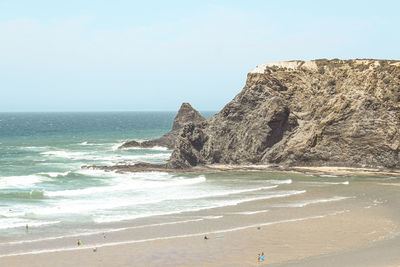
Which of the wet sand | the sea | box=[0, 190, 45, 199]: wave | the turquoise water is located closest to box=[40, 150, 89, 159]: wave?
the turquoise water

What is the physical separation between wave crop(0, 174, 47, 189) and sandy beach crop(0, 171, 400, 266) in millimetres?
17033

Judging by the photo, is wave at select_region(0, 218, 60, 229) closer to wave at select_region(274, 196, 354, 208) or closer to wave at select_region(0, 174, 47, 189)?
wave at select_region(0, 174, 47, 189)

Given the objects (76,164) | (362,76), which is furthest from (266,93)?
(76,164)

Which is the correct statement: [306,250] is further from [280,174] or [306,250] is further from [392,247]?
[280,174]

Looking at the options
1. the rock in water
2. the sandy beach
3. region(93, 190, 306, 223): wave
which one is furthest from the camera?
the rock in water

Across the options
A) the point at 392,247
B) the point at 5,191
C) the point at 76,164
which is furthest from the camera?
the point at 76,164

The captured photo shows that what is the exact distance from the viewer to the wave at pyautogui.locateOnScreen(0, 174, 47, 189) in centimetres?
4099

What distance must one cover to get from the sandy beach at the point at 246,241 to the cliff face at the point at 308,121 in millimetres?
14812

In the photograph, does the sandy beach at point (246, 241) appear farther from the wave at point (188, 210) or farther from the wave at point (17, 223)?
the wave at point (17, 223)

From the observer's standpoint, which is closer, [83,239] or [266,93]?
[83,239]

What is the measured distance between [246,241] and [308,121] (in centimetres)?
2825

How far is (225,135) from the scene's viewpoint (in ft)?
168

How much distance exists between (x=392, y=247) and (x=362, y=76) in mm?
29401

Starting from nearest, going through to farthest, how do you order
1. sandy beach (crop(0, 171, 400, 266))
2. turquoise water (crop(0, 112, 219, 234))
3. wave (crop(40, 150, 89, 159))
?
sandy beach (crop(0, 171, 400, 266)), turquoise water (crop(0, 112, 219, 234)), wave (crop(40, 150, 89, 159))
